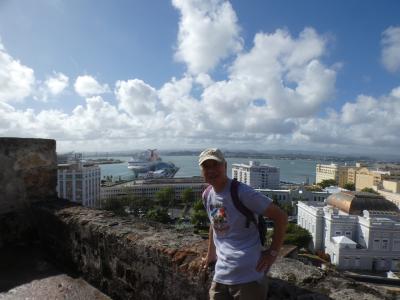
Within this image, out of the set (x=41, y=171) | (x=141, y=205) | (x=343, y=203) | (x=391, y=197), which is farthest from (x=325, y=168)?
(x=41, y=171)

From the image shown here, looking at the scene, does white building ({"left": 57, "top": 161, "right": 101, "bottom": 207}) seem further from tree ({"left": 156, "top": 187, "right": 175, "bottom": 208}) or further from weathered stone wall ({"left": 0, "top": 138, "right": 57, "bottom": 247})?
weathered stone wall ({"left": 0, "top": 138, "right": 57, "bottom": 247})

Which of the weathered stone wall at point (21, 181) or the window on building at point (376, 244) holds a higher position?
the weathered stone wall at point (21, 181)

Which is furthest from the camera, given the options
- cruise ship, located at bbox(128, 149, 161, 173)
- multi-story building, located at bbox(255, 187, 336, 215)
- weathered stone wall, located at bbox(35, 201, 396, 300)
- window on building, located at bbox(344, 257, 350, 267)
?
cruise ship, located at bbox(128, 149, 161, 173)

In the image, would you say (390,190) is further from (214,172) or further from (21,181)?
(214,172)

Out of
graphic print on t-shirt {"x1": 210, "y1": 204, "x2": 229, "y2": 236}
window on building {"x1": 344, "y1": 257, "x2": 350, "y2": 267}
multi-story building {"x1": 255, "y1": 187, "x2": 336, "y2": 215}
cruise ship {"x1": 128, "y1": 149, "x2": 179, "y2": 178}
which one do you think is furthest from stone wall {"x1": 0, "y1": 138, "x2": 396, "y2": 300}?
cruise ship {"x1": 128, "y1": 149, "x2": 179, "y2": 178}

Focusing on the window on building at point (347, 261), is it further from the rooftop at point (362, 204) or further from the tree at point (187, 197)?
the tree at point (187, 197)

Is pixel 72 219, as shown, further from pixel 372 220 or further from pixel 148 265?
pixel 372 220

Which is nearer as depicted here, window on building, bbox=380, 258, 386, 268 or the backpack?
the backpack

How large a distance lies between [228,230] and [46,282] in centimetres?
190

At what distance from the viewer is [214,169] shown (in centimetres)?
169

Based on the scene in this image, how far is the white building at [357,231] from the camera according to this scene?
3020cm

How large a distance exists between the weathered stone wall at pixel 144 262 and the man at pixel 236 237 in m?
0.20

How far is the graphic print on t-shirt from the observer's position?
1.65 m

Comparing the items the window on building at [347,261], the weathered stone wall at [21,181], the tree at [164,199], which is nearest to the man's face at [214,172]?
the weathered stone wall at [21,181]
